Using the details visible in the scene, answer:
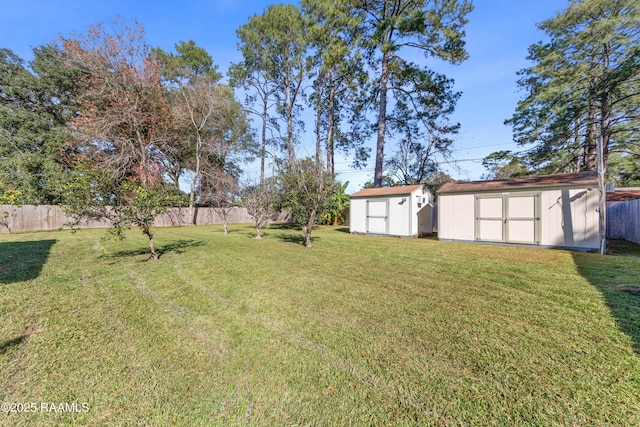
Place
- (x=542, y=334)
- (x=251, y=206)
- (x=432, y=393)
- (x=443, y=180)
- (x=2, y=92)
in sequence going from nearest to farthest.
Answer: (x=432, y=393)
(x=542, y=334)
(x=251, y=206)
(x=2, y=92)
(x=443, y=180)

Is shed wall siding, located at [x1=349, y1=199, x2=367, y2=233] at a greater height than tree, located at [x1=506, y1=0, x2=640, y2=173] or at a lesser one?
Result: lesser

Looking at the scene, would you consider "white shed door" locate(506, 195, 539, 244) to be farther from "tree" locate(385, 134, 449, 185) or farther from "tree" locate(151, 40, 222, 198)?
"tree" locate(151, 40, 222, 198)

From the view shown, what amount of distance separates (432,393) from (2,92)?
24.3 meters

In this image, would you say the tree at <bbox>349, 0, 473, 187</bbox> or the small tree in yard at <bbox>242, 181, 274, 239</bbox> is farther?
the tree at <bbox>349, 0, 473, 187</bbox>

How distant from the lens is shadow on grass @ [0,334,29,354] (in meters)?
2.15

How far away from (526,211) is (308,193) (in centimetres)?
711

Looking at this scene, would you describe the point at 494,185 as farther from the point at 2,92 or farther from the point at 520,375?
the point at 2,92

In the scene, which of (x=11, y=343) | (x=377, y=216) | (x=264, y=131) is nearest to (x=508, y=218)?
(x=377, y=216)

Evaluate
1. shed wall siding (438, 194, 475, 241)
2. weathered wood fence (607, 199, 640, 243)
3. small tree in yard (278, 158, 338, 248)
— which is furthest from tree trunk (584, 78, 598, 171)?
small tree in yard (278, 158, 338, 248)

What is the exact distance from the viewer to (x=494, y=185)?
8.70 meters

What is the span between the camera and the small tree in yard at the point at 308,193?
309 inches

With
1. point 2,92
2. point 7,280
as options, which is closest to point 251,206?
point 7,280

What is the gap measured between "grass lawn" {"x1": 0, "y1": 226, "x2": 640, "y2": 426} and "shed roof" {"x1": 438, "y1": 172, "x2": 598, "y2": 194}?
4.09m

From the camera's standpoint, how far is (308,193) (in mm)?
7867
